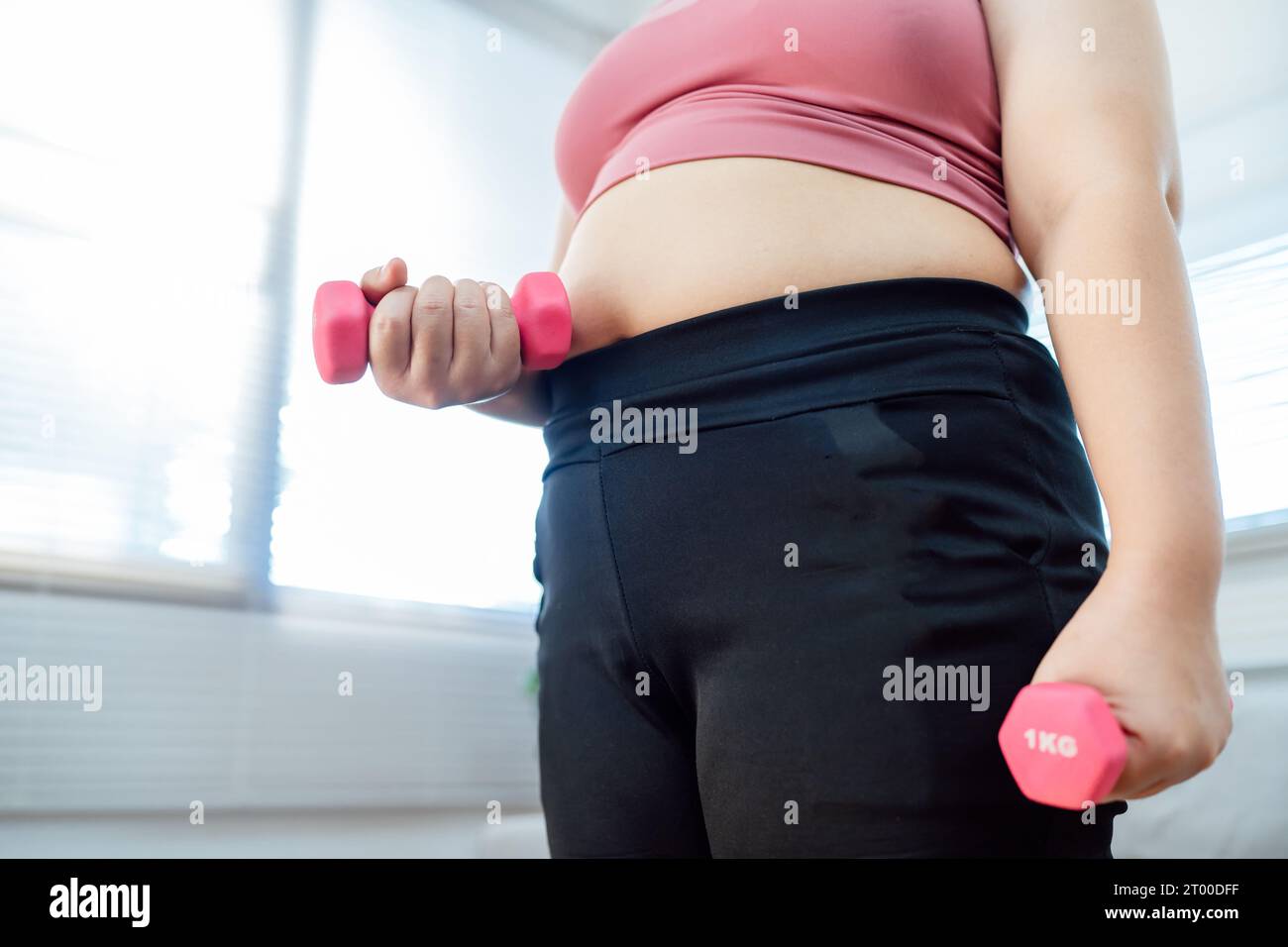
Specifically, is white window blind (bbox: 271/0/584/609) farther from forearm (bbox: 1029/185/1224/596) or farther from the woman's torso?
forearm (bbox: 1029/185/1224/596)

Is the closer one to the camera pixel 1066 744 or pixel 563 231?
pixel 1066 744

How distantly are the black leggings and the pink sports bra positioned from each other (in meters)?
0.10

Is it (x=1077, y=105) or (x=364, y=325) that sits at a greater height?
(x=1077, y=105)

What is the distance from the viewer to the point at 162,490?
193cm

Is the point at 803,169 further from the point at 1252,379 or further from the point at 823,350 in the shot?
the point at 1252,379

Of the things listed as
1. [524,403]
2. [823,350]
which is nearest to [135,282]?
[524,403]

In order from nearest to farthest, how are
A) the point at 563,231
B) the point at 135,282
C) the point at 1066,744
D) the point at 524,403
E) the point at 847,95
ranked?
the point at 1066,744 → the point at 847,95 → the point at 524,403 → the point at 563,231 → the point at 135,282

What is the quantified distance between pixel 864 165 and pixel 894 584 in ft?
0.82

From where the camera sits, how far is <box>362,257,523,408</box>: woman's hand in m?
0.50

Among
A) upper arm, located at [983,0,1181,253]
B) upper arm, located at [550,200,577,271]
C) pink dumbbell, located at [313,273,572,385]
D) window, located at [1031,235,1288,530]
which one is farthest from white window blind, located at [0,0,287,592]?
window, located at [1031,235,1288,530]

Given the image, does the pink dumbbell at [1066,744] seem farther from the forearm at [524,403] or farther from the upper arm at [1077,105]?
the forearm at [524,403]

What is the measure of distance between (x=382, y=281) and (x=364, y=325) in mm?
31

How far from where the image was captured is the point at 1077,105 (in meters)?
0.51
